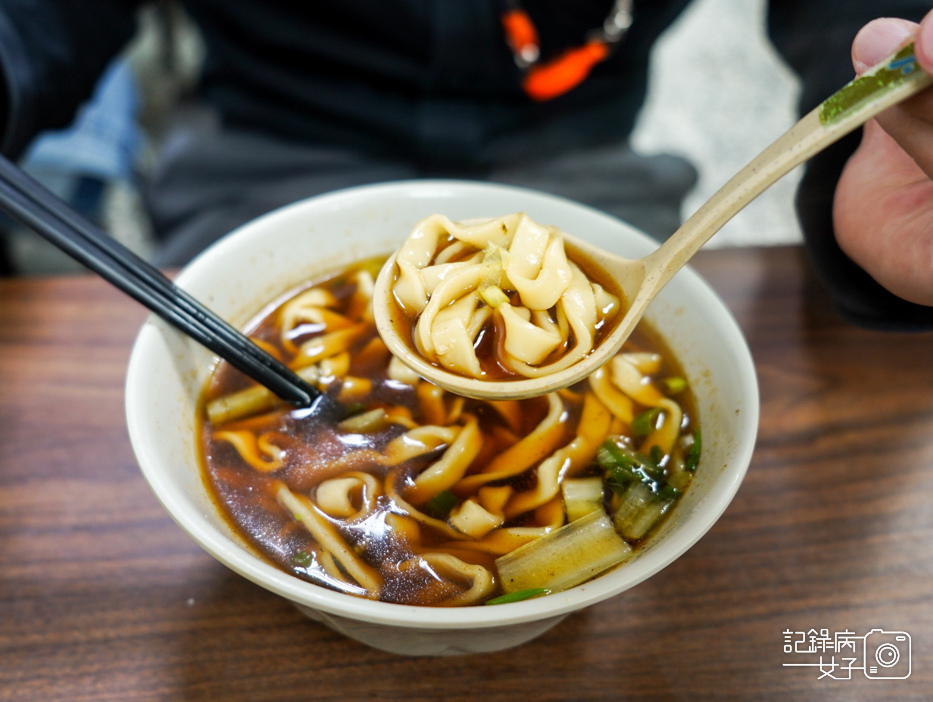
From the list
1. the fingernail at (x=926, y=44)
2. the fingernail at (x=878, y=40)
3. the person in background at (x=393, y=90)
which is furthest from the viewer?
the person in background at (x=393, y=90)

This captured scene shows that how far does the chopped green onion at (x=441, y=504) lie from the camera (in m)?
1.24

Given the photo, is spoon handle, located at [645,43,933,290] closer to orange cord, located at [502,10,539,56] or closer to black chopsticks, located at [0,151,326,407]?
black chopsticks, located at [0,151,326,407]

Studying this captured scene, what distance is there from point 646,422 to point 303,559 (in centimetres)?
70

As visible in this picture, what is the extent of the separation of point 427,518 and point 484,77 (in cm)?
145

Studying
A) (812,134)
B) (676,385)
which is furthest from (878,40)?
(676,385)

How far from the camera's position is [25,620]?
1.16 metres

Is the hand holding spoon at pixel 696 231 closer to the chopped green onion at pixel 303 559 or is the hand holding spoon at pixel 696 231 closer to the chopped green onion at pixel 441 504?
the chopped green onion at pixel 441 504

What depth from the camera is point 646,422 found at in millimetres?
1329

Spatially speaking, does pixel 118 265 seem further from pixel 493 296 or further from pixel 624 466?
pixel 624 466

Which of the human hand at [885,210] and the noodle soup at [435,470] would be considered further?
the human hand at [885,210]

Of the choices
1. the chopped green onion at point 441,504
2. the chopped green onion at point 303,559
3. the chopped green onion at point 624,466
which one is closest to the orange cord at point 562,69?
the chopped green onion at point 624,466

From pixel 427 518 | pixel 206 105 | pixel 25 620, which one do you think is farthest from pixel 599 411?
pixel 206 105

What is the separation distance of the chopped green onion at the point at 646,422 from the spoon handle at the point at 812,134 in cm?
32

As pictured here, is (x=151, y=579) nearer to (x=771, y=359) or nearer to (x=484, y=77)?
(x=771, y=359)
